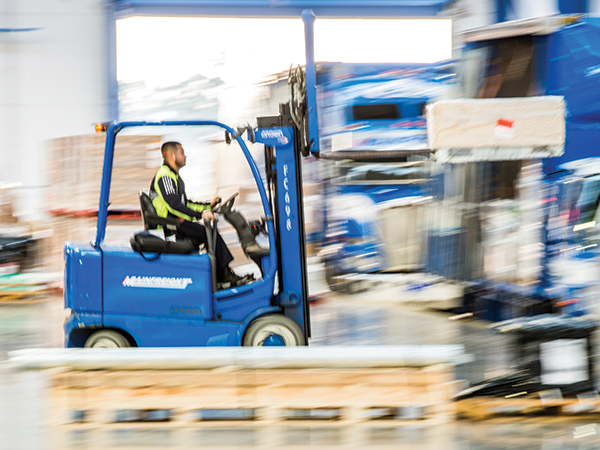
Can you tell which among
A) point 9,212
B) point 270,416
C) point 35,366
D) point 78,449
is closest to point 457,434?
point 270,416

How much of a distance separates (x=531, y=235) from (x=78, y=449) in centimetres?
313

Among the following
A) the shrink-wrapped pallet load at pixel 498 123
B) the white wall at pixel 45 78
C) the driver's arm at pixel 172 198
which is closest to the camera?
the shrink-wrapped pallet load at pixel 498 123

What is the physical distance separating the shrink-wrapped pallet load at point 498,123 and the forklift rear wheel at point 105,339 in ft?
7.32

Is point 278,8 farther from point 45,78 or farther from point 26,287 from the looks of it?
point 26,287

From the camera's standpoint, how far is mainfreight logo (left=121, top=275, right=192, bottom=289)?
404cm

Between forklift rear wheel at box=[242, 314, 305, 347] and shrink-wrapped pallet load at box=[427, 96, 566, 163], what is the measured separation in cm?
139

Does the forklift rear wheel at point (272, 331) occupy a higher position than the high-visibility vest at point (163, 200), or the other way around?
the high-visibility vest at point (163, 200)

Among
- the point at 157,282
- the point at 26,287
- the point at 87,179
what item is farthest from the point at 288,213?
the point at 26,287

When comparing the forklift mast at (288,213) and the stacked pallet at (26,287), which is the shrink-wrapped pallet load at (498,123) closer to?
the forklift mast at (288,213)

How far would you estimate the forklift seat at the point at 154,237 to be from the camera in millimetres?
4004

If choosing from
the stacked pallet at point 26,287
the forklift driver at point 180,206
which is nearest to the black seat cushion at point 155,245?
the forklift driver at point 180,206

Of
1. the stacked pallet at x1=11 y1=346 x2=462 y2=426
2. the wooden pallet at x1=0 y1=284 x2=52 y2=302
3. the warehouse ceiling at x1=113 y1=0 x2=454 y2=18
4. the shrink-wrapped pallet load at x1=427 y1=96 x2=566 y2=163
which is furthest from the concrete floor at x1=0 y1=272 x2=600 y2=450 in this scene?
the warehouse ceiling at x1=113 y1=0 x2=454 y2=18

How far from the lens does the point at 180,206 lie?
3.99 m

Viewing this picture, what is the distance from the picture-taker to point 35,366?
10.3 feet
